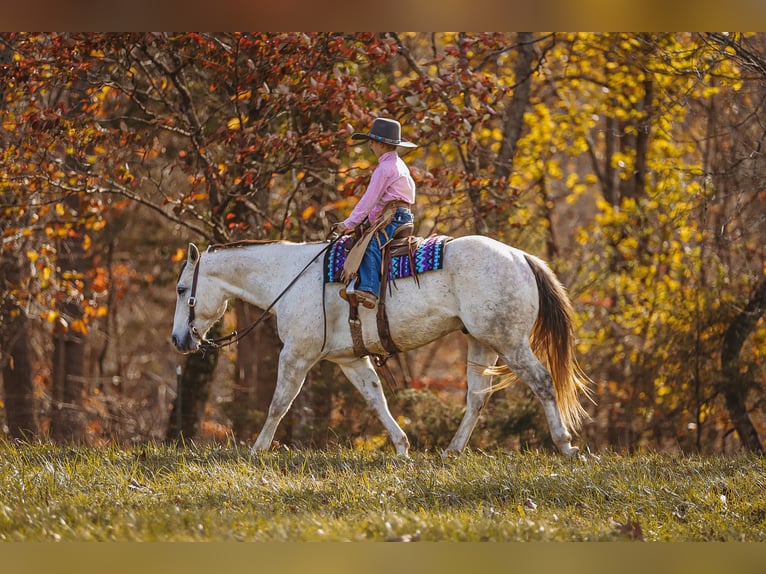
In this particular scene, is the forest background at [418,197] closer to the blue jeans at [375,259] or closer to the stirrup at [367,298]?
the stirrup at [367,298]

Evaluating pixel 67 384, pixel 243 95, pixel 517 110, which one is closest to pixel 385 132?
pixel 243 95

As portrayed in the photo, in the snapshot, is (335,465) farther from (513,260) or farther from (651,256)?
(651,256)

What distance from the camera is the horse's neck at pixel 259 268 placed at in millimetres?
8633

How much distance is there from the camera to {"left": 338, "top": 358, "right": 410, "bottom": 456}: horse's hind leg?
27.5ft

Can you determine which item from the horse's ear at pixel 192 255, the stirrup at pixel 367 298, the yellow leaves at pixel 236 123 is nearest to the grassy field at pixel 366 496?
the stirrup at pixel 367 298

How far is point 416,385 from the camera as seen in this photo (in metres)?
16.6

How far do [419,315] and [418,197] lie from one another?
5.77 m

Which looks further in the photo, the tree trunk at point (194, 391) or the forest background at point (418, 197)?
the tree trunk at point (194, 391)

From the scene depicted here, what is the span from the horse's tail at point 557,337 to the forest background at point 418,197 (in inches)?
73.2

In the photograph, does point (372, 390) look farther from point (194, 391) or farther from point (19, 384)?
point (19, 384)

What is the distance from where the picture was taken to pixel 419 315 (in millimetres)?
8172

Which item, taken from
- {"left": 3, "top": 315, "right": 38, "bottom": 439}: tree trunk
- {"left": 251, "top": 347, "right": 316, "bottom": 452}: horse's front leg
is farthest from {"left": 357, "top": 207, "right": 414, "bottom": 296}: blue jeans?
{"left": 3, "top": 315, "right": 38, "bottom": 439}: tree trunk

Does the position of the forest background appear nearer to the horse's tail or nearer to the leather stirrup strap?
the leather stirrup strap

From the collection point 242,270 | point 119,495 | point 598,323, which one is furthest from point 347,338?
point 598,323
